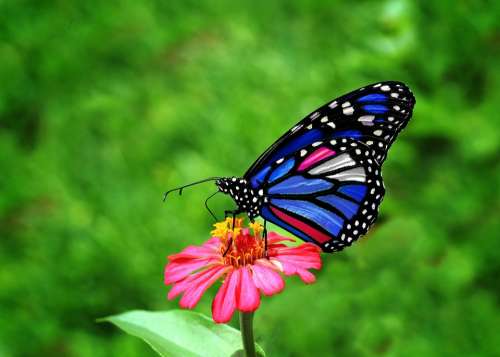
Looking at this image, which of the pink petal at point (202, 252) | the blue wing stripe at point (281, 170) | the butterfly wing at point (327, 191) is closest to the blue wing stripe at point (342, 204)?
the butterfly wing at point (327, 191)

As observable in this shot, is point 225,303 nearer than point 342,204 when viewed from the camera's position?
Yes

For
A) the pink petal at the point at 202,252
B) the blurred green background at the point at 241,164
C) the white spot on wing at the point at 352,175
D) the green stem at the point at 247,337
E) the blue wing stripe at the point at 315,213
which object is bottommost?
the green stem at the point at 247,337

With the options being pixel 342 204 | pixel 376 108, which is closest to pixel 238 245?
pixel 342 204

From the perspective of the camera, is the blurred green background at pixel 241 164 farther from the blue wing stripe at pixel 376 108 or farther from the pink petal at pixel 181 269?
the blue wing stripe at pixel 376 108

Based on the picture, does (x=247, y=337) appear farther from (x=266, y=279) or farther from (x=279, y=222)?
(x=279, y=222)

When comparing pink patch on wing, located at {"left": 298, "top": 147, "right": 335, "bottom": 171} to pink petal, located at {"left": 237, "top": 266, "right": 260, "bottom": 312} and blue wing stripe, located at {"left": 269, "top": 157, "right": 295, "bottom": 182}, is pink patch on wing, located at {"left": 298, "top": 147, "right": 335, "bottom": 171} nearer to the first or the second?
blue wing stripe, located at {"left": 269, "top": 157, "right": 295, "bottom": 182}
